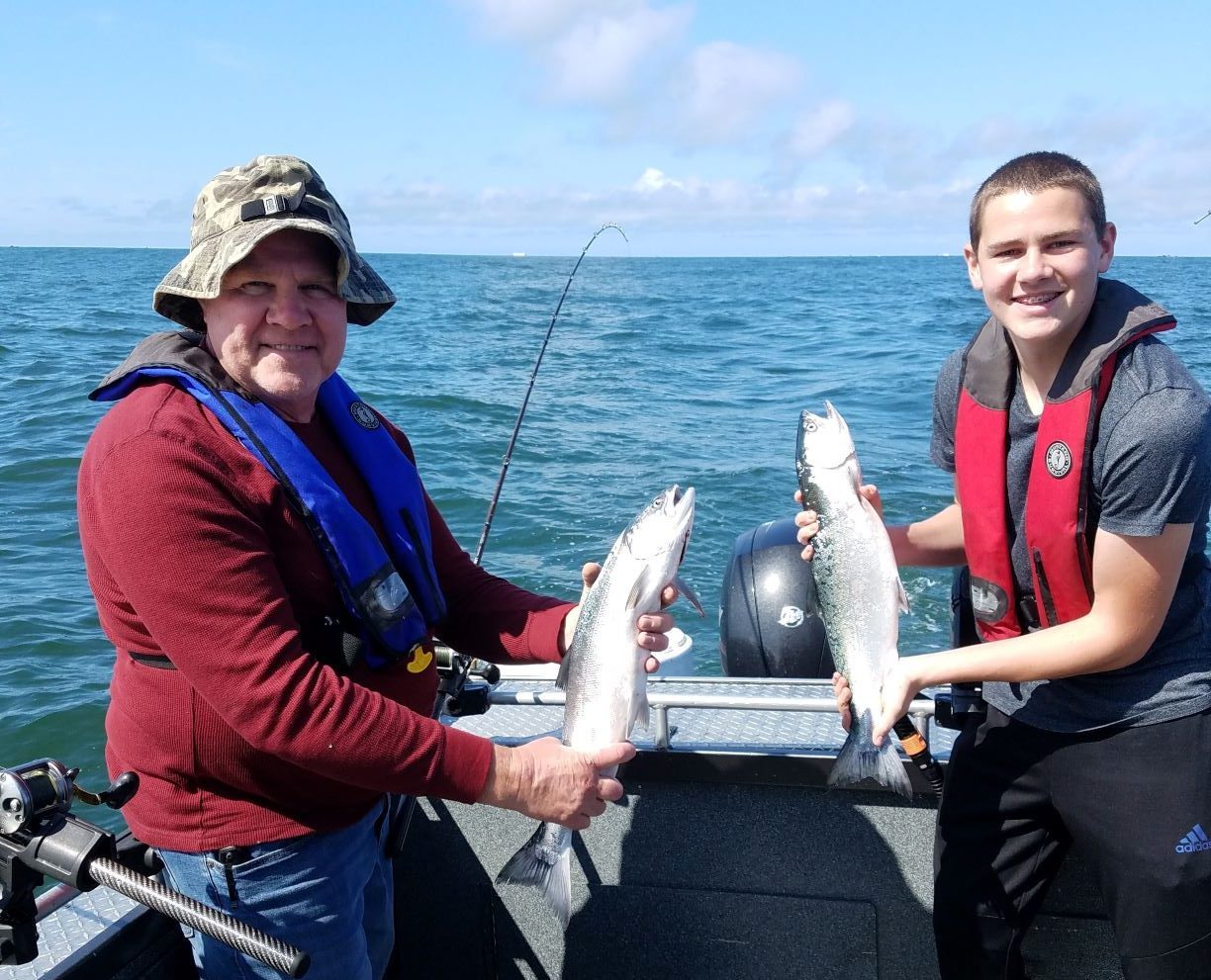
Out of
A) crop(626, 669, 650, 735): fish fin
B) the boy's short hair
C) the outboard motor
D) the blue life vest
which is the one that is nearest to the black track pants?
crop(626, 669, 650, 735): fish fin

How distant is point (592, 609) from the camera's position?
2811mm

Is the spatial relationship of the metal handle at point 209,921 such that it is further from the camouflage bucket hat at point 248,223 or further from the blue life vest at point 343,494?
the camouflage bucket hat at point 248,223

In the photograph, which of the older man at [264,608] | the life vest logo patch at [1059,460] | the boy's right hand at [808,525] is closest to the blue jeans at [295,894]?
the older man at [264,608]

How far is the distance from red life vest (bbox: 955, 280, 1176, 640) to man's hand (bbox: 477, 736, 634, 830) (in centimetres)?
123

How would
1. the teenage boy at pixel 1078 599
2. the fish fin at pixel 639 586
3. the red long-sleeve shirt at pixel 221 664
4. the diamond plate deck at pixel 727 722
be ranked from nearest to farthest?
the red long-sleeve shirt at pixel 221 664
the teenage boy at pixel 1078 599
the fish fin at pixel 639 586
the diamond plate deck at pixel 727 722

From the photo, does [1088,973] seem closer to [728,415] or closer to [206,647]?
[206,647]

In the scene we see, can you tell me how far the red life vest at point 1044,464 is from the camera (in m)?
2.52

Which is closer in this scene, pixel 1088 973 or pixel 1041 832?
pixel 1041 832

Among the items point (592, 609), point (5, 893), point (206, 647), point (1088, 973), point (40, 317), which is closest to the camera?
point (5, 893)

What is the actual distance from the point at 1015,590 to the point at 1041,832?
667 mm

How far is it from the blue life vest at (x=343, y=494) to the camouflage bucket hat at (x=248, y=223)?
6.2 inches

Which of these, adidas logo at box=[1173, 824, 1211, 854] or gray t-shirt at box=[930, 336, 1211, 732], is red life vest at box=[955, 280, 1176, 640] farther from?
adidas logo at box=[1173, 824, 1211, 854]

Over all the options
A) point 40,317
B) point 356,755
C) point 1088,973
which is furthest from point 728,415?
point 40,317

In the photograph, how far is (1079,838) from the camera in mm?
2656
